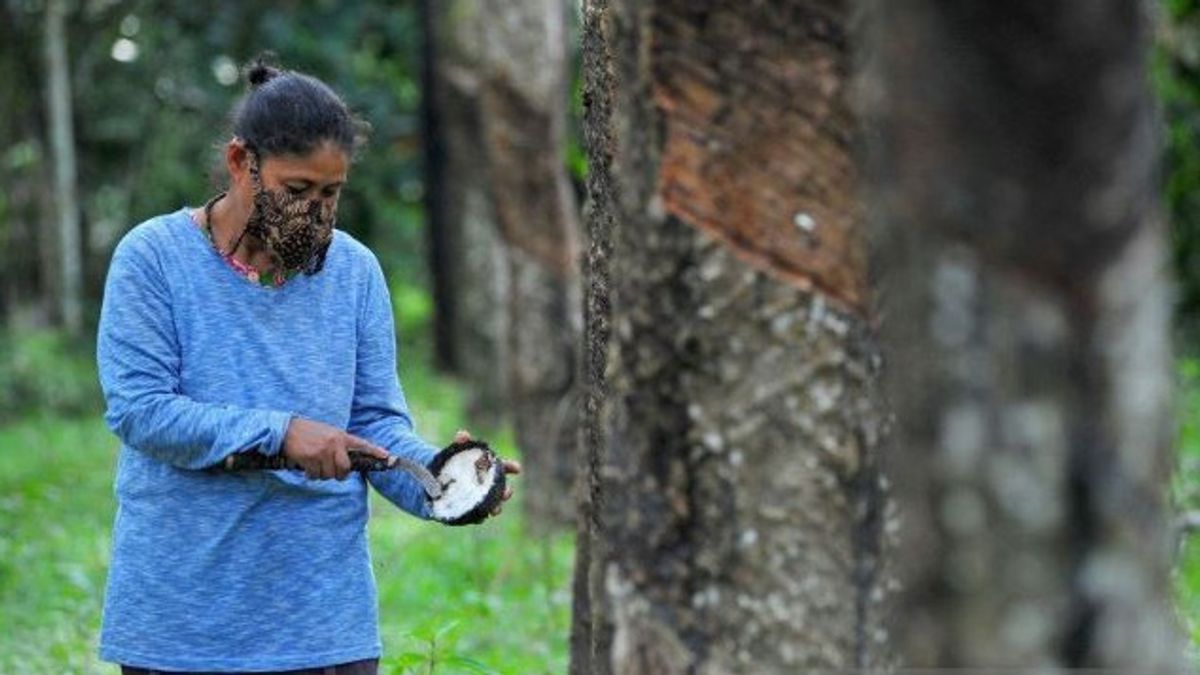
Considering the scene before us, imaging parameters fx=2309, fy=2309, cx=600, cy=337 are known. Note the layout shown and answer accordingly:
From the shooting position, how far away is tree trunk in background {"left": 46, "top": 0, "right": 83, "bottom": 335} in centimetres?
2581

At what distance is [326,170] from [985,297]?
2.27m

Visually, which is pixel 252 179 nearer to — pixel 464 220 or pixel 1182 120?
pixel 1182 120

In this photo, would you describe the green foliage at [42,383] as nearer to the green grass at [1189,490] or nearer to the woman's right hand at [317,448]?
the green grass at [1189,490]

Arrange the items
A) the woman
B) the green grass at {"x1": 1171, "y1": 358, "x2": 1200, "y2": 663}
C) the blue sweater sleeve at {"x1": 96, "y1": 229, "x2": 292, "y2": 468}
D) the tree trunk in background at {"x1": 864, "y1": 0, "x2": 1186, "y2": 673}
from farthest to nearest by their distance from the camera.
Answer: the green grass at {"x1": 1171, "y1": 358, "x2": 1200, "y2": 663}
the woman
the blue sweater sleeve at {"x1": 96, "y1": 229, "x2": 292, "y2": 468}
the tree trunk in background at {"x1": 864, "y1": 0, "x2": 1186, "y2": 673}

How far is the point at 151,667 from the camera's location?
4633 millimetres

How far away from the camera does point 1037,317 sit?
272cm

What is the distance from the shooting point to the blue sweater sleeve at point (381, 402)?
485 cm

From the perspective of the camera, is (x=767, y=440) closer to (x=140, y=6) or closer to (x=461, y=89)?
(x=461, y=89)

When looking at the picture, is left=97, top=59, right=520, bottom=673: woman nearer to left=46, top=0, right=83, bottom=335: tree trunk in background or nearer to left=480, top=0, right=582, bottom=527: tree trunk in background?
left=480, top=0, right=582, bottom=527: tree trunk in background

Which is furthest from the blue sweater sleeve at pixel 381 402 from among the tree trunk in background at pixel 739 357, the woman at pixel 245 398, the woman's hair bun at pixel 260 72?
the tree trunk in background at pixel 739 357

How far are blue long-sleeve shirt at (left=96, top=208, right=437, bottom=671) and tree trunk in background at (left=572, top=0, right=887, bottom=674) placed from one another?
1.15 meters

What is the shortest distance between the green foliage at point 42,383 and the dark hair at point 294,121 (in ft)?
52.7

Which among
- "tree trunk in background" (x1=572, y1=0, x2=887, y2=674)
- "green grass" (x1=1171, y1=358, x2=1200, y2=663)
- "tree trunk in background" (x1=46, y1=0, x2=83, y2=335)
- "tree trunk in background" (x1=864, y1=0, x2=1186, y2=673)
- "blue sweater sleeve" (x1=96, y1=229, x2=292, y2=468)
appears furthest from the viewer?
"tree trunk in background" (x1=46, y1=0, x2=83, y2=335)

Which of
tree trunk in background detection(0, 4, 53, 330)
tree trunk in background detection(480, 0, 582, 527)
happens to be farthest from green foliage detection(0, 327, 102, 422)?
tree trunk in background detection(480, 0, 582, 527)
